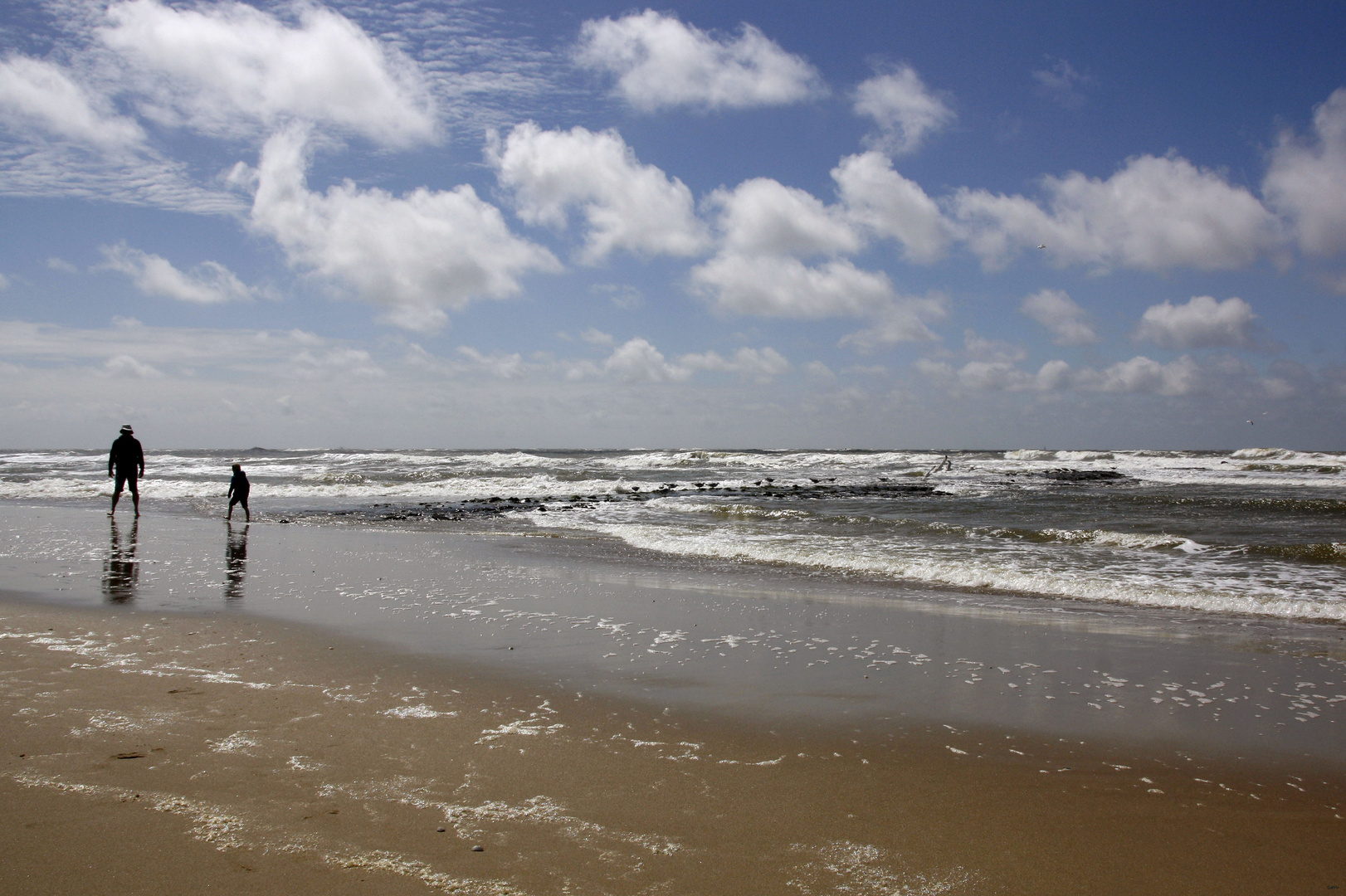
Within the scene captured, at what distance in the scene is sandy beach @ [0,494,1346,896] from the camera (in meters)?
2.96

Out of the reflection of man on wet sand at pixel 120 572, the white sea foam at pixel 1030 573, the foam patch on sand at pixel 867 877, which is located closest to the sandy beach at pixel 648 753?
the foam patch on sand at pixel 867 877

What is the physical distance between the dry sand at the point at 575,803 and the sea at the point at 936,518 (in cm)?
574

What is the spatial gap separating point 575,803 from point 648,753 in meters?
0.73

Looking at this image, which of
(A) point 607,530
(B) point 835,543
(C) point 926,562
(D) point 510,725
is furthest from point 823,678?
(A) point 607,530

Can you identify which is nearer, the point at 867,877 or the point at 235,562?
the point at 867,877

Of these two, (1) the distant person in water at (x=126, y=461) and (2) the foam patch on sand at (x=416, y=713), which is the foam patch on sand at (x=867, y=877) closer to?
(2) the foam patch on sand at (x=416, y=713)

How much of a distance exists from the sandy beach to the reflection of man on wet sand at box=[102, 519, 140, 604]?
17.4 inches

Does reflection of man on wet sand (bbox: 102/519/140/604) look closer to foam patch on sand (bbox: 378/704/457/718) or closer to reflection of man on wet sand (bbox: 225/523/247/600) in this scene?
reflection of man on wet sand (bbox: 225/523/247/600)

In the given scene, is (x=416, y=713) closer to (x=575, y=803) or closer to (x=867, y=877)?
(x=575, y=803)

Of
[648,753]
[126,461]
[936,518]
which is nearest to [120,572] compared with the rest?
[648,753]

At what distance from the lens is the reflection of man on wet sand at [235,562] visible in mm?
8619

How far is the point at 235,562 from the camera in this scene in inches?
428

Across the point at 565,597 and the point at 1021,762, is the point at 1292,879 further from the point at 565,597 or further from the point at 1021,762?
the point at 565,597

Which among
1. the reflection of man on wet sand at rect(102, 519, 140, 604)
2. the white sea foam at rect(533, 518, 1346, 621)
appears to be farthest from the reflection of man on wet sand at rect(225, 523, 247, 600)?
the white sea foam at rect(533, 518, 1346, 621)
